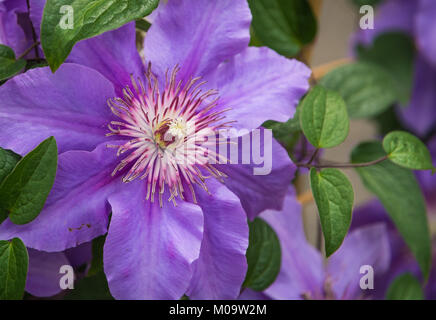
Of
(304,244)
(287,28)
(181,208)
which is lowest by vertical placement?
(304,244)

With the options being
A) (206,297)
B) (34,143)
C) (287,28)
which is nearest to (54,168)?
(34,143)

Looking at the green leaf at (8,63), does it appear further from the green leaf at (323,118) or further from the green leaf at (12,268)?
the green leaf at (323,118)

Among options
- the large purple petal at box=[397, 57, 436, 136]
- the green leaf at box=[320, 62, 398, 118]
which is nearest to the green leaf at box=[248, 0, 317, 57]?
the green leaf at box=[320, 62, 398, 118]

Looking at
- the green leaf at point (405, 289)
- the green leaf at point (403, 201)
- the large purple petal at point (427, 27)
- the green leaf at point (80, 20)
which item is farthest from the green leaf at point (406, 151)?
the large purple petal at point (427, 27)

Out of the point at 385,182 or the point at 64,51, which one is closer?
the point at 64,51

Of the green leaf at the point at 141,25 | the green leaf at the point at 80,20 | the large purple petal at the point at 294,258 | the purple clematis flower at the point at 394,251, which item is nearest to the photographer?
the green leaf at the point at 80,20

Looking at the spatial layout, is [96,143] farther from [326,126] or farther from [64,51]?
[326,126]
